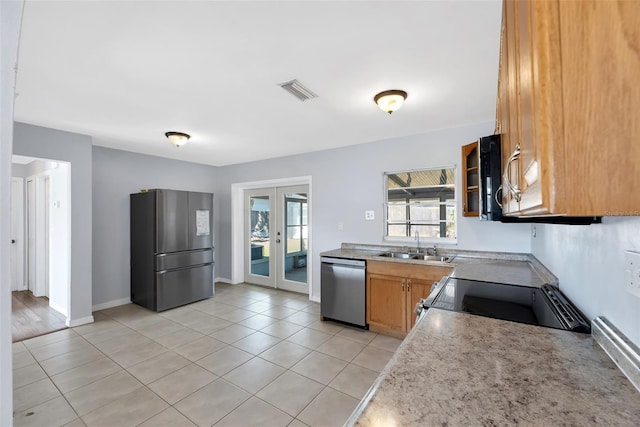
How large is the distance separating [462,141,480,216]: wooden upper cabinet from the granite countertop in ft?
6.86

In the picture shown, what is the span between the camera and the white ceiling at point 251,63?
4.85 ft

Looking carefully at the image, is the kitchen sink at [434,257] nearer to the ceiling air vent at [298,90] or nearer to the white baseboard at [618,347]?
the white baseboard at [618,347]

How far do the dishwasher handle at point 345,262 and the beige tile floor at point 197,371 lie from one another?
2.56 ft

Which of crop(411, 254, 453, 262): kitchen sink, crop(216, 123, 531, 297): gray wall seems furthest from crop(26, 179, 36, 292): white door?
crop(411, 254, 453, 262): kitchen sink

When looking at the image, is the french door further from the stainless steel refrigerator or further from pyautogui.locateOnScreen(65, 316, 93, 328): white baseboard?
pyautogui.locateOnScreen(65, 316, 93, 328): white baseboard

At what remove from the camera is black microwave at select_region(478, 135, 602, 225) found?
4.08 ft

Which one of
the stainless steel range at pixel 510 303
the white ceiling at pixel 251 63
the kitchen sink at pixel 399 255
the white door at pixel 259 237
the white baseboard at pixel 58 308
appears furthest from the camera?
the white door at pixel 259 237

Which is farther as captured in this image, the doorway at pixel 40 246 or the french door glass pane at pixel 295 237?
the french door glass pane at pixel 295 237

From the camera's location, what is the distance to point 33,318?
12.0ft

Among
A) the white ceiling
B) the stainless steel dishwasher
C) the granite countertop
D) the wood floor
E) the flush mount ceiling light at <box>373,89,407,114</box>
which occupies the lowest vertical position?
the wood floor

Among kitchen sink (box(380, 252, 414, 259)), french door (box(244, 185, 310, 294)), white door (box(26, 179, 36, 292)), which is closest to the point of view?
kitchen sink (box(380, 252, 414, 259))

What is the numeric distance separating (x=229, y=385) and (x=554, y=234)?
9.04 ft

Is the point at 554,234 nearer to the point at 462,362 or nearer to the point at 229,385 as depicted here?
the point at 462,362

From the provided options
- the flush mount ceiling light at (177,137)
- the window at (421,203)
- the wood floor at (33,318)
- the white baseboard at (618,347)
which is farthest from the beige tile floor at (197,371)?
the flush mount ceiling light at (177,137)
